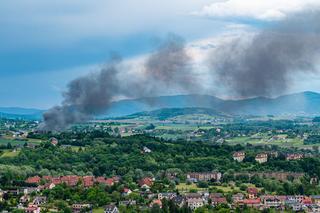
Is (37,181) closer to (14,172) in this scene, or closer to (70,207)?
(14,172)

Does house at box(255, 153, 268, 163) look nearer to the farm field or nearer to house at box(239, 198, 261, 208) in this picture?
house at box(239, 198, 261, 208)

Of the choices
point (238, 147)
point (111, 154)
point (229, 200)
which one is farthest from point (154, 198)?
point (238, 147)

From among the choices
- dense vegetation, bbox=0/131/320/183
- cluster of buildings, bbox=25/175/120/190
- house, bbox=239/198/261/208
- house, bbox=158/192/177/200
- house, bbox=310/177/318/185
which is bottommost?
house, bbox=239/198/261/208

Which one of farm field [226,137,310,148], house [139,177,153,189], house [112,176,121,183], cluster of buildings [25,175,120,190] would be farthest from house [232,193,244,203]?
farm field [226,137,310,148]

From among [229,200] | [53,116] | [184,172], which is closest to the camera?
[229,200]

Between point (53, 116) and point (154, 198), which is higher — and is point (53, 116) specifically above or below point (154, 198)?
above

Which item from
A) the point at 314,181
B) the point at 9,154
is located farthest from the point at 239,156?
the point at 9,154
